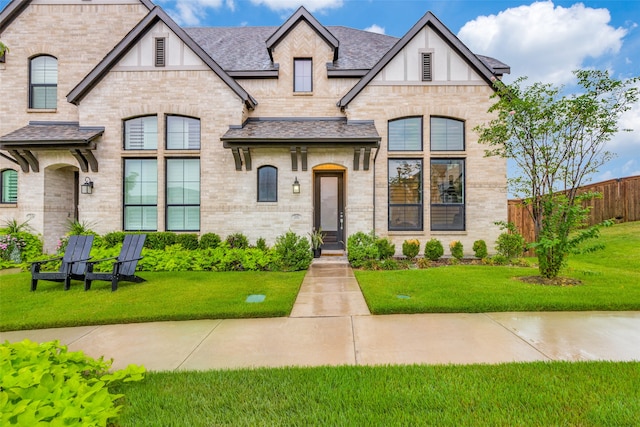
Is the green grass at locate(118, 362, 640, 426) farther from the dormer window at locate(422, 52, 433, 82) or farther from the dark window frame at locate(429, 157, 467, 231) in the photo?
the dormer window at locate(422, 52, 433, 82)

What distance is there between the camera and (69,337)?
13.8 feet

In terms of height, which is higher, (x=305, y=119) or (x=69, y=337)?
(x=305, y=119)

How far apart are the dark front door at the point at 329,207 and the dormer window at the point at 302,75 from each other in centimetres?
329

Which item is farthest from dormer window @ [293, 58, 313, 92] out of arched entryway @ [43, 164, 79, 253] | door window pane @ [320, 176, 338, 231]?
arched entryway @ [43, 164, 79, 253]

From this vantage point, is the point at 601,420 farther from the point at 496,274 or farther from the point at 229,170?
the point at 229,170

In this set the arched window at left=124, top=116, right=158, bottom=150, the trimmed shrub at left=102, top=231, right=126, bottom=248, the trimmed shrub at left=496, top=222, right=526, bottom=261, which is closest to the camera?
the trimmed shrub at left=102, top=231, right=126, bottom=248

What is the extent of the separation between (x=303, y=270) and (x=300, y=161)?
146 inches

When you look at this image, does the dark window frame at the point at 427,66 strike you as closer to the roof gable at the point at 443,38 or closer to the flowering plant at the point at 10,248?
the roof gable at the point at 443,38

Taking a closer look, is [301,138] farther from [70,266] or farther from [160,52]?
[70,266]

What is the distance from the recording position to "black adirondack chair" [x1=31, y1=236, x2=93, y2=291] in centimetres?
641

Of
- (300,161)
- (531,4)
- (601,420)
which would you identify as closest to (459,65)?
(531,4)

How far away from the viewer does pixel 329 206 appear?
11836 mm

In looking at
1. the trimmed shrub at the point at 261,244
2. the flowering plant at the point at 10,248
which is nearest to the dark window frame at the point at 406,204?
the trimmed shrub at the point at 261,244

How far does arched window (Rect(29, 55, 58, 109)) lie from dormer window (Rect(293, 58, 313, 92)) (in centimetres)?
888
